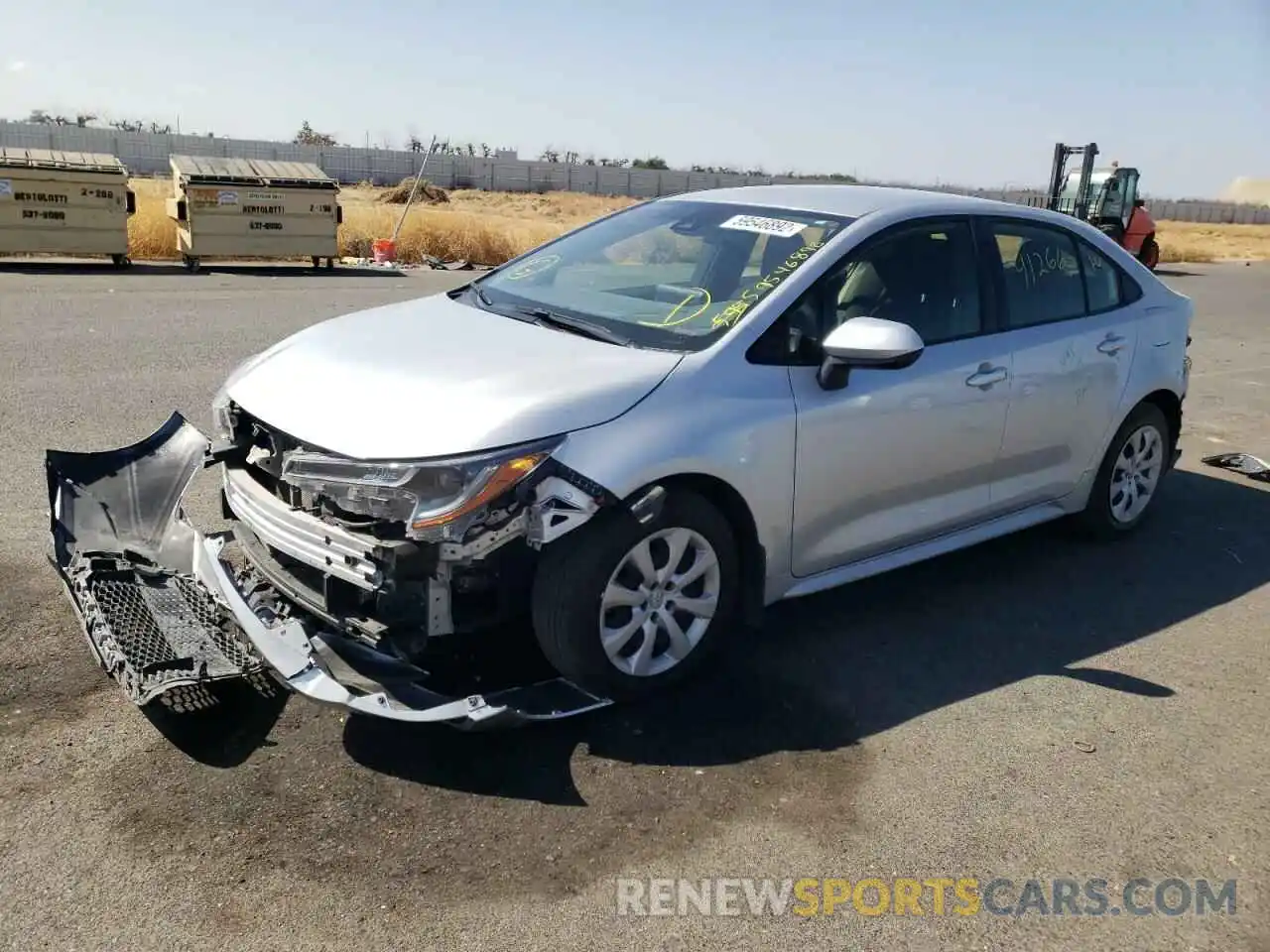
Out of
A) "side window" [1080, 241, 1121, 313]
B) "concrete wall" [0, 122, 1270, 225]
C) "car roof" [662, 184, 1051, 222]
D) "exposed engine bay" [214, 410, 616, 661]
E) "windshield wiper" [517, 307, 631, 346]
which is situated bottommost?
"exposed engine bay" [214, 410, 616, 661]

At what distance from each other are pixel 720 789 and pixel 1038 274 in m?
3.10

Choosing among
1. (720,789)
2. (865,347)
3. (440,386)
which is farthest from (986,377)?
(440,386)

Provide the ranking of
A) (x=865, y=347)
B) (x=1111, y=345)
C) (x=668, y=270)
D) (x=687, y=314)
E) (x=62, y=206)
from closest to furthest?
1. (x=865, y=347)
2. (x=687, y=314)
3. (x=668, y=270)
4. (x=1111, y=345)
5. (x=62, y=206)

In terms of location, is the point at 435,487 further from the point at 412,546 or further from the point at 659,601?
the point at 659,601

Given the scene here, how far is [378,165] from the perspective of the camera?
6469 centimetres

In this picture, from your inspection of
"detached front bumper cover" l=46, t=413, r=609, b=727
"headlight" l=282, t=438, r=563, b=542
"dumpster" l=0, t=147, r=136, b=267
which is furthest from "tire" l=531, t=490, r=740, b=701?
"dumpster" l=0, t=147, r=136, b=267

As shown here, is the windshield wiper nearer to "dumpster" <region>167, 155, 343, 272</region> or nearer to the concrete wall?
"dumpster" <region>167, 155, 343, 272</region>

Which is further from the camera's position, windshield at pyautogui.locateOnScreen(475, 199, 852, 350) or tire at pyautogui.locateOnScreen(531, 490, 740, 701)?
windshield at pyautogui.locateOnScreen(475, 199, 852, 350)

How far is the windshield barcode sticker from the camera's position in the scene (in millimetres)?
4547

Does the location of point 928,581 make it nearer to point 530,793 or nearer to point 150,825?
point 530,793

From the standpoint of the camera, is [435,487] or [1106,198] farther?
[1106,198]

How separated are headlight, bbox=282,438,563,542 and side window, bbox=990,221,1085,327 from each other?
269cm

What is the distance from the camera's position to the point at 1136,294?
5.82 metres

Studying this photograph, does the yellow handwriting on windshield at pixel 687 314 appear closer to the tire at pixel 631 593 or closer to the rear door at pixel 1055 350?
the tire at pixel 631 593
